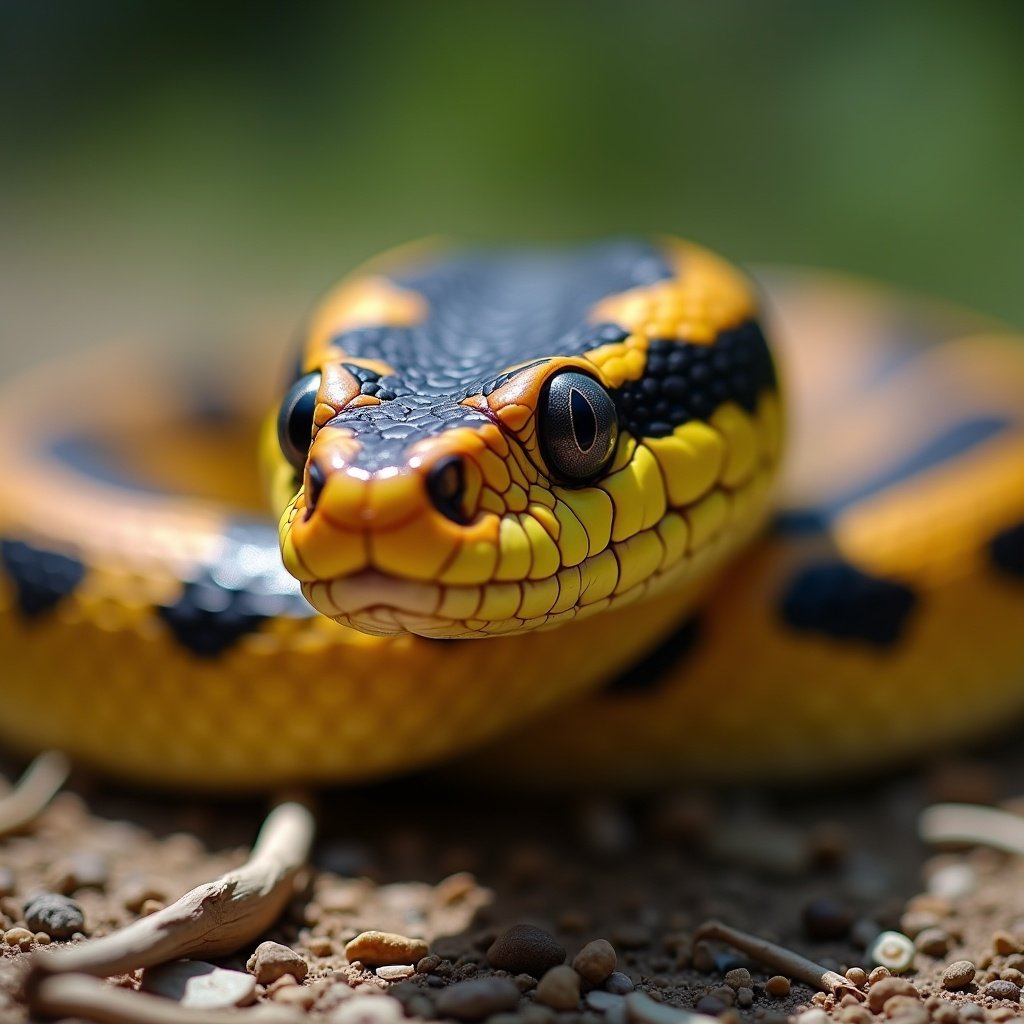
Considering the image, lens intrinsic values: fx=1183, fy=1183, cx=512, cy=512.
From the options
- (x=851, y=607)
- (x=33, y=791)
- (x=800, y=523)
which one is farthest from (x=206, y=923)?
(x=800, y=523)

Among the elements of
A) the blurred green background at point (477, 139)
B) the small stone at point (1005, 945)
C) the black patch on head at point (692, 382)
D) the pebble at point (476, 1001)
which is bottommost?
the pebble at point (476, 1001)

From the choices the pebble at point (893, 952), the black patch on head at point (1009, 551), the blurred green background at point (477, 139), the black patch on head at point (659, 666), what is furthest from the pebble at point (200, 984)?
the blurred green background at point (477, 139)

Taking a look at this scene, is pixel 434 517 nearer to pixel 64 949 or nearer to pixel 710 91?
pixel 64 949

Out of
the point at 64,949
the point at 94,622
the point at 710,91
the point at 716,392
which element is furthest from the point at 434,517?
the point at 710,91

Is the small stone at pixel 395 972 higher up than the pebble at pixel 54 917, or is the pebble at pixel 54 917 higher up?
the small stone at pixel 395 972

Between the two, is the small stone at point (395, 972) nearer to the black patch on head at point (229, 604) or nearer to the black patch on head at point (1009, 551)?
the black patch on head at point (229, 604)

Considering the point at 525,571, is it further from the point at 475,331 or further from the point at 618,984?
the point at 475,331
